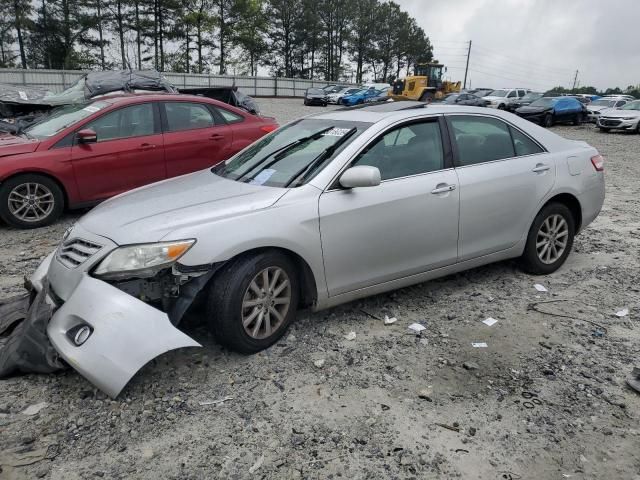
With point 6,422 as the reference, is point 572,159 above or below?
above

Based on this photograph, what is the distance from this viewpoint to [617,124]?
70.5 feet

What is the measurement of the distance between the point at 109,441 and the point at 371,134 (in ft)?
8.37

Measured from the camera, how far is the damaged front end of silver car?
2.79 m

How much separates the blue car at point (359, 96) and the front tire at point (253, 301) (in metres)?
35.2

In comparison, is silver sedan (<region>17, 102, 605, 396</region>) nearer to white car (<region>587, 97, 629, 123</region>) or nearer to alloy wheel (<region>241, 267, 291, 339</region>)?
alloy wheel (<region>241, 267, 291, 339</region>)

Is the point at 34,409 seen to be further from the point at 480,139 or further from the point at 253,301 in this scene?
the point at 480,139

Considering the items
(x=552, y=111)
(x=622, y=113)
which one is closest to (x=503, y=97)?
(x=552, y=111)

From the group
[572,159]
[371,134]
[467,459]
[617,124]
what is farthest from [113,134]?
[617,124]

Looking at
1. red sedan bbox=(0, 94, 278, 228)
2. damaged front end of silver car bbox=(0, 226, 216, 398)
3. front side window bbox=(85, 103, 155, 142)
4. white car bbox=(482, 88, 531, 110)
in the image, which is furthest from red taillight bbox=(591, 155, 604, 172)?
white car bbox=(482, 88, 531, 110)

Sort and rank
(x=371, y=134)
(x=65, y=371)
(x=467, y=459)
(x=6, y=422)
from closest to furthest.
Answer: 1. (x=467, y=459)
2. (x=6, y=422)
3. (x=65, y=371)
4. (x=371, y=134)

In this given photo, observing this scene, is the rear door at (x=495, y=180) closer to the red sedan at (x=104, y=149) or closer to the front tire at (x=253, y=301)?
the front tire at (x=253, y=301)

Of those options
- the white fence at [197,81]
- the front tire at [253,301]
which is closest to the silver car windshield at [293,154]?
the front tire at [253,301]

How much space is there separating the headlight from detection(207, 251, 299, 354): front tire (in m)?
0.31

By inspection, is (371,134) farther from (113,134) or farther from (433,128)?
(113,134)
